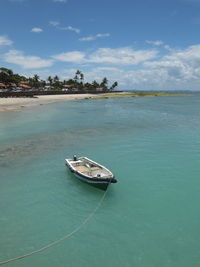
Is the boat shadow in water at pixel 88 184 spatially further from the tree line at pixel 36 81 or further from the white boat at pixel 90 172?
the tree line at pixel 36 81

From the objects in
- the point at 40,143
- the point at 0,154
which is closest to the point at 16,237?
the point at 0,154

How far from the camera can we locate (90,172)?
19703 mm

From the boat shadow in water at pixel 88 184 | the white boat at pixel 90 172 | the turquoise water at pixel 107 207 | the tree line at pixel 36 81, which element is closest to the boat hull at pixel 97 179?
the white boat at pixel 90 172

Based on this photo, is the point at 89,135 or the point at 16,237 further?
the point at 89,135

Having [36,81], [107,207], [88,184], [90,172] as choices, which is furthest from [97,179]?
[36,81]

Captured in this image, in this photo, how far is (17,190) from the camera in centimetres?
1873

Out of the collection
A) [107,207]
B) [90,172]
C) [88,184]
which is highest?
[90,172]

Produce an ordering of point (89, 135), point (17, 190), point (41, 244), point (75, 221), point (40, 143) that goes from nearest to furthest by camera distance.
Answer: point (41, 244) < point (75, 221) < point (17, 190) < point (40, 143) < point (89, 135)

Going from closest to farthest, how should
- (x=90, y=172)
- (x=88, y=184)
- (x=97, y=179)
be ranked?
(x=97, y=179)
(x=88, y=184)
(x=90, y=172)

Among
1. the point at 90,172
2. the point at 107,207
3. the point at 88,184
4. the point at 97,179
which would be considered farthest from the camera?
the point at 90,172

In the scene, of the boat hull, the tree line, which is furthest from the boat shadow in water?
the tree line

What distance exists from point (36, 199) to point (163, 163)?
14.4 m

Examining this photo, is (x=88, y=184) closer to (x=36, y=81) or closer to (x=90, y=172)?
(x=90, y=172)

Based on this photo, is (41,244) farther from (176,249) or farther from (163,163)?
(163,163)
